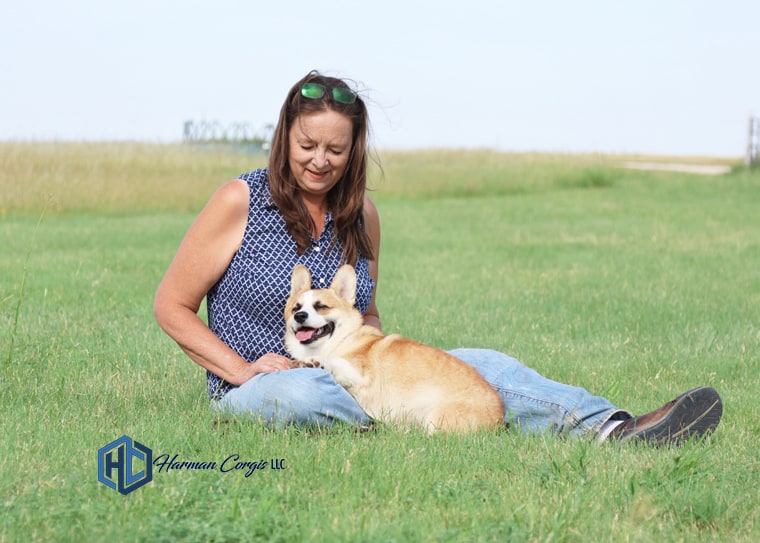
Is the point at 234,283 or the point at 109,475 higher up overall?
the point at 234,283

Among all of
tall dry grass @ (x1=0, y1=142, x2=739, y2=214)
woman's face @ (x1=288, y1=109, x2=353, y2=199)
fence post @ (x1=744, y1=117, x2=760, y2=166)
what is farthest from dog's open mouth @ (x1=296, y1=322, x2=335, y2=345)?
fence post @ (x1=744, y1=117, x2=760, y2=166)

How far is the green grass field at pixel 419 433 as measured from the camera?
3445mm

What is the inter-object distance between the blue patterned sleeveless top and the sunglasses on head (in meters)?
0.49

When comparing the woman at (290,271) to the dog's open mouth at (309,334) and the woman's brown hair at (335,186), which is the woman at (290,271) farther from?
the dog's open mouth at (309,334)

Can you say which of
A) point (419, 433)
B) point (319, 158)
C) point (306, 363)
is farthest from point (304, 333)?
point (319, 158)

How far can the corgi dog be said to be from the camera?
178 inches

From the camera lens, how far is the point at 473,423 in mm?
4492

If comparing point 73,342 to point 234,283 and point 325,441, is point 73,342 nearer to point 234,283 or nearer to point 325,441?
point 234,283

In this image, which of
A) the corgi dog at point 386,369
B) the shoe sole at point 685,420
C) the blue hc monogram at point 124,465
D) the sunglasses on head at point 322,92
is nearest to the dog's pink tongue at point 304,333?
the corgi dog at point 386,369

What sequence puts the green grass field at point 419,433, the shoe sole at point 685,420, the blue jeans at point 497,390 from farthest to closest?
1. the shoe sole at point 685,420
2. the blue jeans at point 497,390
3. the green grass field at point 419,433

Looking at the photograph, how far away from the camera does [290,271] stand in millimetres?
4793

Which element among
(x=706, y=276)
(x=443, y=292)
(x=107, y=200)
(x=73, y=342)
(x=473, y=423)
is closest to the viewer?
(x=473, y=423)

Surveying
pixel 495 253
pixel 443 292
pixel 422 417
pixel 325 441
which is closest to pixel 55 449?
pixel 325 441

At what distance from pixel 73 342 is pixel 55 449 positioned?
9.90ft
